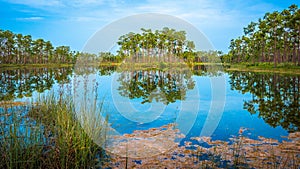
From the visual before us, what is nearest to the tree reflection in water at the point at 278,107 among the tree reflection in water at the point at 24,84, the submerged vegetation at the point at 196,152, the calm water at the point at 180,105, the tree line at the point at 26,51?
the calm water at the point at 180,105

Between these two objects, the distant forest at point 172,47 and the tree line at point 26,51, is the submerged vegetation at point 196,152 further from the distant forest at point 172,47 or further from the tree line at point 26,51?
the tree line at point 26,51

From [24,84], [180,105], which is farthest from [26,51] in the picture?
[180,105]

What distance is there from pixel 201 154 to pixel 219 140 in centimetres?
110

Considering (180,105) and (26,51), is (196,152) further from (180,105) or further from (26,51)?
(26,51)

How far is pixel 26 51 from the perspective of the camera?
51875 millimetres

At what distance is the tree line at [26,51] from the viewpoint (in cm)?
4481

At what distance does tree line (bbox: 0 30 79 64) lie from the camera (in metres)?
44.8

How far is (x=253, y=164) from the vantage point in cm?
397

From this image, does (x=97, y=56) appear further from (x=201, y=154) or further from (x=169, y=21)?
(x=201, y=154)

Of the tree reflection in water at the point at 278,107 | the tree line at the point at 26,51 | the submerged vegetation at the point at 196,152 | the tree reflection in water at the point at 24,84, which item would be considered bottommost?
the submerged vegetation at the point at 196,152

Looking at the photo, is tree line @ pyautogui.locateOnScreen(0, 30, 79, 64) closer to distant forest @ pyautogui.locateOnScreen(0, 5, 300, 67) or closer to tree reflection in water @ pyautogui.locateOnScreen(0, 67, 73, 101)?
distant forest @ pyautogui.locateOnScreen(0, 5, 300, 67)

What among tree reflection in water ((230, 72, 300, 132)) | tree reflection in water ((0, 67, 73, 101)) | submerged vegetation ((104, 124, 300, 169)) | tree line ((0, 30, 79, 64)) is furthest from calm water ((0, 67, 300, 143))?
tree line ((0, 30, 79, 64))

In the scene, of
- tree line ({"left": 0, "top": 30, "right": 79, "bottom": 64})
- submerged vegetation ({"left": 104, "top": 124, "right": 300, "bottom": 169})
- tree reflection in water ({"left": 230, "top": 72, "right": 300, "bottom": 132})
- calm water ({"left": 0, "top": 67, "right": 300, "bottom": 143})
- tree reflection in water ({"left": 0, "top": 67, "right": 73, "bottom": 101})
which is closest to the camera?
submerged vegetation ({"left": 104, "top": 124, "right": 300, "bottom": 169})

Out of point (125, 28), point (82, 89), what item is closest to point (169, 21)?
point (125, 28)
